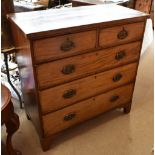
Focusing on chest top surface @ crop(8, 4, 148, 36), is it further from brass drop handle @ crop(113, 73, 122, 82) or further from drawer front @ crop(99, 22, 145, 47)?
brass drop handle @ crop(113, 73, 122, 82)

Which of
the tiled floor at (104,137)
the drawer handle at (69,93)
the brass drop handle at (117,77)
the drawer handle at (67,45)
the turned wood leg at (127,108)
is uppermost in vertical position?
the drawer handle at (67,45)

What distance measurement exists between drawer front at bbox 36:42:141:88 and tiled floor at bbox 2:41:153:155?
1.88 feet

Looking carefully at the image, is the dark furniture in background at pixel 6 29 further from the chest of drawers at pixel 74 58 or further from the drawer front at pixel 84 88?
the drawer front at pixel 84 88

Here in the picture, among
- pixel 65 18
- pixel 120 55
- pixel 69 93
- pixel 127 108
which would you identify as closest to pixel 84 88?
pixel 69 93

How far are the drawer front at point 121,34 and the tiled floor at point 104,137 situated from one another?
749mm

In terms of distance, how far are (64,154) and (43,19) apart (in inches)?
38.0

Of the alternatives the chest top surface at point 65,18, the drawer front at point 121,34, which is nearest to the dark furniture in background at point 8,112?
the chest top surface at point 65,18

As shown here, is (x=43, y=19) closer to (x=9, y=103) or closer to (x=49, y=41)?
(x=49, y=41)

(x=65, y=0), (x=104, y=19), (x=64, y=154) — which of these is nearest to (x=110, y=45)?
(x=104, y=19)

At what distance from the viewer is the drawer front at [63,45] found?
1095 mm

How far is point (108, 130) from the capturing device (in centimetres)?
171

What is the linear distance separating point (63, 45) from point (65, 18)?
0.22m

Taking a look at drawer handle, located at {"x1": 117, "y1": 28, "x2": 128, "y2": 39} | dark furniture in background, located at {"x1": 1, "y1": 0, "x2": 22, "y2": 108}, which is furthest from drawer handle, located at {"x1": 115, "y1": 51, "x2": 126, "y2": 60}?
dark furniture in background, located at {"x1": 1, "y1": 0, "x2": 22, "y2": 108}

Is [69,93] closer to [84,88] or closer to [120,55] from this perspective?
[84,88]
